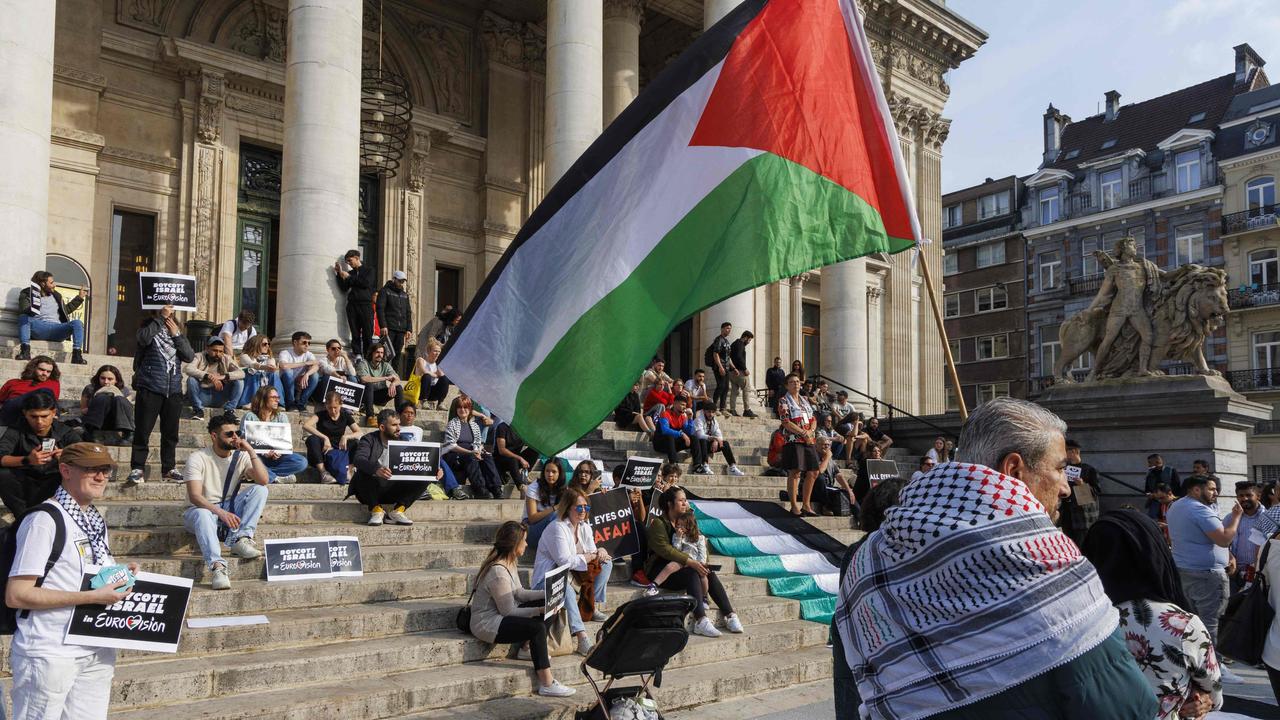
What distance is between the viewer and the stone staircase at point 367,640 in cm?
608

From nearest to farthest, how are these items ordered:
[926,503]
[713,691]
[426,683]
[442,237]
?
[926,503], [426,683], [713,691], [442,237]

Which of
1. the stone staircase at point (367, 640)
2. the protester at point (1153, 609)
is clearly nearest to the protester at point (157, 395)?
the stone staircase at point (367, 640)

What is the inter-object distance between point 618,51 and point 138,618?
1999 cm

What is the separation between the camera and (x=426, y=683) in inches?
258

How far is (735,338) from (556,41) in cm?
695

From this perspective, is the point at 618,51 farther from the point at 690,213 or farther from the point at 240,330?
the point at 690,213

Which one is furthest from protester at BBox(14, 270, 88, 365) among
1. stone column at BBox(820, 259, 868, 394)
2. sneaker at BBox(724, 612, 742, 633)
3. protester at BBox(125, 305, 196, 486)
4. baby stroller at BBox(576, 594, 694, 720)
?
stone column at BBox(820, 259, 868, 394)

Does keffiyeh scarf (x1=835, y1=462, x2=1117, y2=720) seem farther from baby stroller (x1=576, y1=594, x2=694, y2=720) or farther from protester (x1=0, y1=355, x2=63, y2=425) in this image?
protester (x1=0, y1=355, x2=63, y2=425)

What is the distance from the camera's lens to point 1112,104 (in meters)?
51.8

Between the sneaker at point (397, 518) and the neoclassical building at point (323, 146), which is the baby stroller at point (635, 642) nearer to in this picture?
the sneaker at point (397, 518)

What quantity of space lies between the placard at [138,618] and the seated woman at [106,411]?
5.59 metres

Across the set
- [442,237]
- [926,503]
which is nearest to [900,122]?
[442,237]

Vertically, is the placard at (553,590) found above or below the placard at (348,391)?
below

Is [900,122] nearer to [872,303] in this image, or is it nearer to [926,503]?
[872,303]
